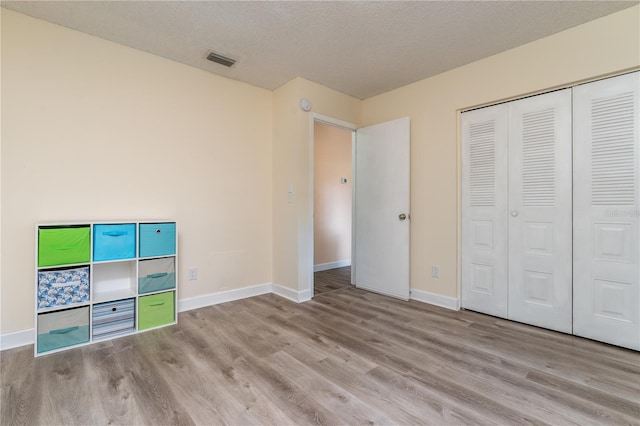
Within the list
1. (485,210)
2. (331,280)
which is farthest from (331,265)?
(485,210)

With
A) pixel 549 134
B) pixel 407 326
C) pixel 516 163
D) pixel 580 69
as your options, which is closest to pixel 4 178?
pixel 407 326

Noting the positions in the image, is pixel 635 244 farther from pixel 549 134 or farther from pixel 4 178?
pixel 4 178

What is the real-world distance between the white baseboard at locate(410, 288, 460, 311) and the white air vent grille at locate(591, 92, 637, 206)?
1443mm

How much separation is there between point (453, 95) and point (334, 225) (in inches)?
109

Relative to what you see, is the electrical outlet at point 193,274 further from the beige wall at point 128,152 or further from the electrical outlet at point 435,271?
the electrical outlet at point 435,271

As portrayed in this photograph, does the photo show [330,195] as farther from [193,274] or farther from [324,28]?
[324,28]

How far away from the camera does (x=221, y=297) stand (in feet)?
10.4

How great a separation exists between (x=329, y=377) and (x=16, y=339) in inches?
90.4

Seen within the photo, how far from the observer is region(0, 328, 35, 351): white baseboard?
6.94 ft

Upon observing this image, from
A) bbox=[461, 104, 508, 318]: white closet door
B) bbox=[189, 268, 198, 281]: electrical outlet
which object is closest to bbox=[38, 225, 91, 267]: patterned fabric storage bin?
bbox=[189, 268, 198, 281]: electrical outlet

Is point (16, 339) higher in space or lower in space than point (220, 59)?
lower

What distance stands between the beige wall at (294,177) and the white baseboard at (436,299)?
120 centimetres

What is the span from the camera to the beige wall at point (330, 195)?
4.86 metres

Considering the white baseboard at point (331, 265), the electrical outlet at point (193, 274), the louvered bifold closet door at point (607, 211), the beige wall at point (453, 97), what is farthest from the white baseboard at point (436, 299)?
the electrical outlet at point (193, 274)
